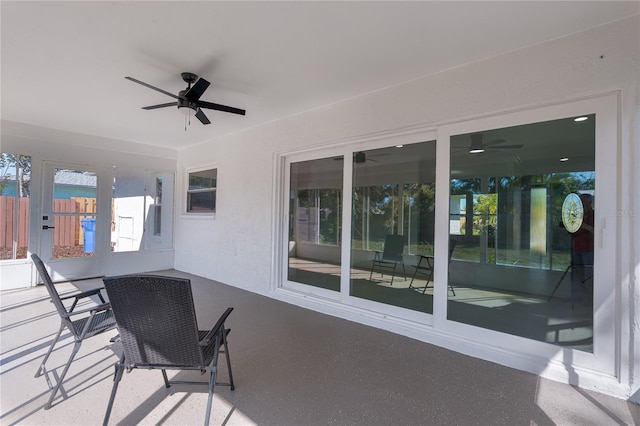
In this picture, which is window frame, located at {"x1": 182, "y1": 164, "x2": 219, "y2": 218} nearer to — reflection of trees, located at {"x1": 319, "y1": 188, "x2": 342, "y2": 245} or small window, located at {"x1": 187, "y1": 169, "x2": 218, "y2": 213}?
small window, located at {"x1": 187, "y1": 169, "x2": 218, "y2": 213}

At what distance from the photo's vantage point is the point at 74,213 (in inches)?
215

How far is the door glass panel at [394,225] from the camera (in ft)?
10.6

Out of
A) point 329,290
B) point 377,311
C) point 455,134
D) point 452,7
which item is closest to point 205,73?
point 452,7

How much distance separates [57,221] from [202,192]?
7.98ft

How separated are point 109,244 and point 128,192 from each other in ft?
3.52

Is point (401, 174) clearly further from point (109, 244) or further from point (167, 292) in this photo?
point (109, 244)

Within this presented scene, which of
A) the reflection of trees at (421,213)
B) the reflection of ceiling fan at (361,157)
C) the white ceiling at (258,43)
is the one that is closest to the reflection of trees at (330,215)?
the reflection of ceiling fan at (361,157)

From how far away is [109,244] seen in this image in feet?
19.1

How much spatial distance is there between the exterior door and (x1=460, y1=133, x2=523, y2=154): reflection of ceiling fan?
6.28 metres

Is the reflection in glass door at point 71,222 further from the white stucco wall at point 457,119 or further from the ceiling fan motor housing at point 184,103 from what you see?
the ceiling fan motor housing at point 184,103

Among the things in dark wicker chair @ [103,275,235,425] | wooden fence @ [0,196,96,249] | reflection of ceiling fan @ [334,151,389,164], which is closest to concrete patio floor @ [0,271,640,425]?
dark wicker chair @ [103,275,235,425]

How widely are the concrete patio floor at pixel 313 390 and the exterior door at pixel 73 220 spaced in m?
2.51

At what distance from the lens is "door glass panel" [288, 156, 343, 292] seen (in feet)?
13.3

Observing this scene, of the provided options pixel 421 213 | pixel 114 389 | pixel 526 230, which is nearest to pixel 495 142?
pixel 526 230
